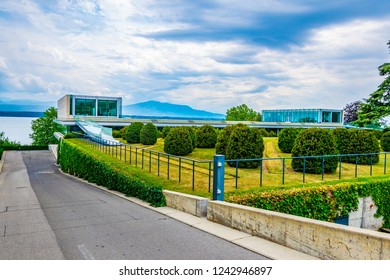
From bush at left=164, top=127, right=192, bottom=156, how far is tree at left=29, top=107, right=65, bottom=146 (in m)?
65.9

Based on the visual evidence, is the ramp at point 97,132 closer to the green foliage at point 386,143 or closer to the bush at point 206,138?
the bush at point 206,138

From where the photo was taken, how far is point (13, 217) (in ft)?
37.2

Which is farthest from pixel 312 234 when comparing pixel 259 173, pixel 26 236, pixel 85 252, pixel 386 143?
pixel 386 143

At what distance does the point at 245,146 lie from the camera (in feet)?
62.9

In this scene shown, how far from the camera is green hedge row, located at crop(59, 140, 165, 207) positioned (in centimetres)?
1299

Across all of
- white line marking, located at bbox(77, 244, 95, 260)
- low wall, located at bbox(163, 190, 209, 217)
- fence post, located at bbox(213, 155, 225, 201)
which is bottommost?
white line marking, located at bbox(77, 244, 95, 260)

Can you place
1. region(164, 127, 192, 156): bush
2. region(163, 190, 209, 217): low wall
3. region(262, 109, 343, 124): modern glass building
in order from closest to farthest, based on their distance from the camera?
region(163, 190, 209, 217): low wall < region(164, 127, 192, 156): bush < region(262, 109, 343, 124): modern glass building

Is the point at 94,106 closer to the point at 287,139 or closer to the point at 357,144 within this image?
the point at 287,139

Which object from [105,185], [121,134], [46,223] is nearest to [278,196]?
[46,223]

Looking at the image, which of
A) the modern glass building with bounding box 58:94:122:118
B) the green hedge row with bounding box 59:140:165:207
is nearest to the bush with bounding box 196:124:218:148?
the green hedge row with bounding box 59:140:165:207

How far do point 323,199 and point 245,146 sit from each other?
19.6ft

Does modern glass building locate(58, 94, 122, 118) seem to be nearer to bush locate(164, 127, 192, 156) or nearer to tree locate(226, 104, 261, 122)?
tree locate(226, 104, 261, 122)

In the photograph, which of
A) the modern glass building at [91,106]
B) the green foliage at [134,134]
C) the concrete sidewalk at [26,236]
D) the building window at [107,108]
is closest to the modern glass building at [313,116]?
the modern glass building at [91,106]

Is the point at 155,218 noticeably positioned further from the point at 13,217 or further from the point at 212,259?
the point at 13,217
